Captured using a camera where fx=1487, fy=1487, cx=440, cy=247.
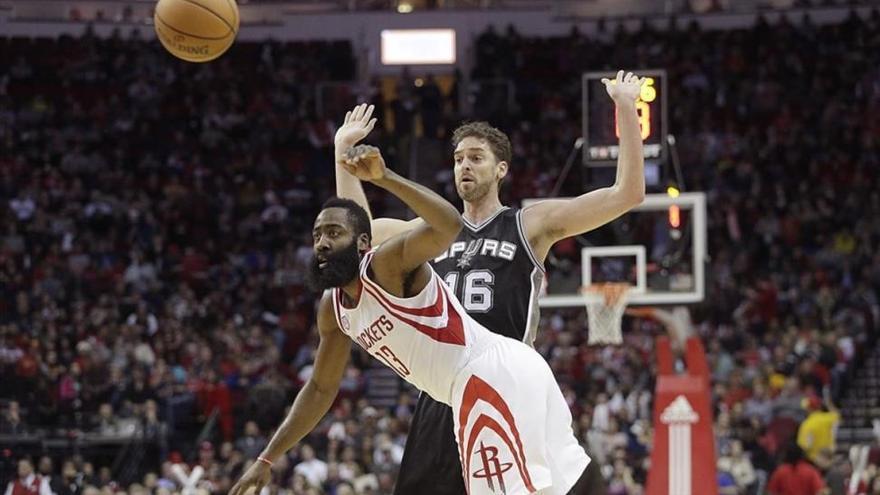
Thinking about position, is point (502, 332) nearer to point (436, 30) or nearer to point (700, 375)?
point (700, 375)

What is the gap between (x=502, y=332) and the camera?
6.02m

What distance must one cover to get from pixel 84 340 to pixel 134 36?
8632mm

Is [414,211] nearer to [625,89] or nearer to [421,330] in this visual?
[421,330]

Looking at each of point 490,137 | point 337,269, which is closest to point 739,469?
point 490,137

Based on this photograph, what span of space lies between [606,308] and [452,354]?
9.61 meters

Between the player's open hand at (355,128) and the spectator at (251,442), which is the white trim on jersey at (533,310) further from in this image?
the spectator at (251,442)

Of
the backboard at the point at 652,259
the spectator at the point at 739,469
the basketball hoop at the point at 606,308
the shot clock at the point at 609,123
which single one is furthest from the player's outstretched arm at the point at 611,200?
the spectator at the point at 739,469

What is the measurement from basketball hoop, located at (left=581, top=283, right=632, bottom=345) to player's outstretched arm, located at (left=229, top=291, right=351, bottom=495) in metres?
8.97

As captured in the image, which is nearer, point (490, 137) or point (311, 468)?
point (490, 137)

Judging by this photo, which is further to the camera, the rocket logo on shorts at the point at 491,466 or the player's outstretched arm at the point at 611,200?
the player's outstretched arm at the point at 611,200

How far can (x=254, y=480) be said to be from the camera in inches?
237

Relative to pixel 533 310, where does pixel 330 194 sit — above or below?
above

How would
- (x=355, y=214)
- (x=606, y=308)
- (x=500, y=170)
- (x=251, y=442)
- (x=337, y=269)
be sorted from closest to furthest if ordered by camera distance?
1. (x=337, y=269)
2. (x=355, y=214)
3. (x=500, y=170)
4. (x=606, y=308)
5. (x=251, y=442)

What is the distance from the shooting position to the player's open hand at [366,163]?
5016 millimetres
